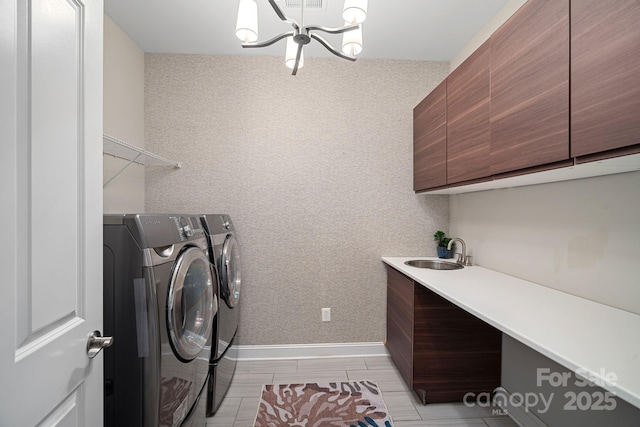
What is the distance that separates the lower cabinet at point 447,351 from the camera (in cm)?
172

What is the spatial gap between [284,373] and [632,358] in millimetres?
2000

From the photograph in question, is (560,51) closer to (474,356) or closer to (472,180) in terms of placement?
(472,180)

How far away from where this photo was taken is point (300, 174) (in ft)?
7.58

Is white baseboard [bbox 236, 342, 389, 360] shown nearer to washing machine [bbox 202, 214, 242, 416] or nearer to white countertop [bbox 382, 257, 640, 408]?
washing machine [bbox 202, 214, 242, 416]

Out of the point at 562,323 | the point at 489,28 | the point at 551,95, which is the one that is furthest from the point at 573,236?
the point at 489,28

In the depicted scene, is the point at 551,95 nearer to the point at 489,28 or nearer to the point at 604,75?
the point at 604,75

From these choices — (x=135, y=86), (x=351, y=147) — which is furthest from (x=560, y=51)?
(x=135, y=86)

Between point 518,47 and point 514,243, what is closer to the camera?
point 518,47

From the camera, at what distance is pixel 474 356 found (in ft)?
5.70

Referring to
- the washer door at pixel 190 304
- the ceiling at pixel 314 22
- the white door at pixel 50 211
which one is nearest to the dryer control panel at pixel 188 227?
the washer door at pixel 190 304

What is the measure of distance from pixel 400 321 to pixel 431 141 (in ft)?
4.62

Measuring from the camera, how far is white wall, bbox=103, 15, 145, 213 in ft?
6.03

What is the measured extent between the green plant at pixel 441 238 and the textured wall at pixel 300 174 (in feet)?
0.21

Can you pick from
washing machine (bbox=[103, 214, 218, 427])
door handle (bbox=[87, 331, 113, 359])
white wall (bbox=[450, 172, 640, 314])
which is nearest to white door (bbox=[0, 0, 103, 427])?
door handle (bbox=[87, 331, 113, 359])
